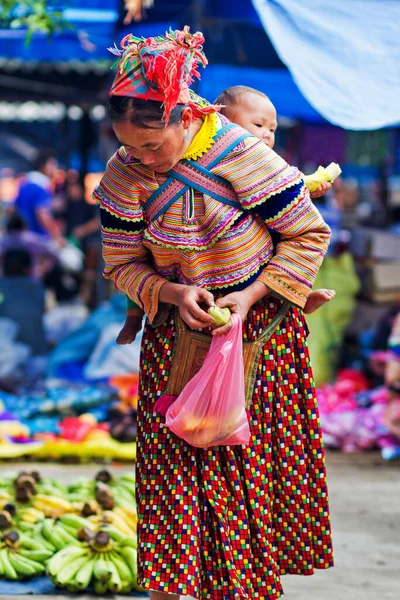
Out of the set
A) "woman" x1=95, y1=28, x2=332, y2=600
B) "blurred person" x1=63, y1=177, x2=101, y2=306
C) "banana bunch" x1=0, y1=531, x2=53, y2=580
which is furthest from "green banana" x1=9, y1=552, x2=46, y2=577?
"blurred person" x1=63, y1=177, x2=101, y2=306

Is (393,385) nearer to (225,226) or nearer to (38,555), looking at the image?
(38,555)

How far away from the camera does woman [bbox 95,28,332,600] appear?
2.68m

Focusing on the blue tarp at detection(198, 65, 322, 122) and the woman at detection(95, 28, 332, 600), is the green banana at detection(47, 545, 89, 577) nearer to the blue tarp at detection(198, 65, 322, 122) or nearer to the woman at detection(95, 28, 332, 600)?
the woman at detection(95, 28, 332, 600)

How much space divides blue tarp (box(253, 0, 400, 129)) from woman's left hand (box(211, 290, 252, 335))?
3.56 ft

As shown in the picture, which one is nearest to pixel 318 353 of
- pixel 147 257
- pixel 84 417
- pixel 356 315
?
pixel 356 315

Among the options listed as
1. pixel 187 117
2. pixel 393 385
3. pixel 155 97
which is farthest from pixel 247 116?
→ pixel 393 385

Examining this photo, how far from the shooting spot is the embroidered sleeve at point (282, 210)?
8.89 feet

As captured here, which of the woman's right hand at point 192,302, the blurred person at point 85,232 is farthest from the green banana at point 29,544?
the blurred person at point 85,232

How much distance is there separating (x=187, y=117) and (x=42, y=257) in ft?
29.4

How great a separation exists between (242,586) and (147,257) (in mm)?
989

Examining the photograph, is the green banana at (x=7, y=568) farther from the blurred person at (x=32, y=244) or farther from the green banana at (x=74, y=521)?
the blurred person at (x=32, y=244)

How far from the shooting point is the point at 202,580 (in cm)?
283

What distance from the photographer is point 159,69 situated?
252 cm

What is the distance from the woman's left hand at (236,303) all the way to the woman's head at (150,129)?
39 cm
